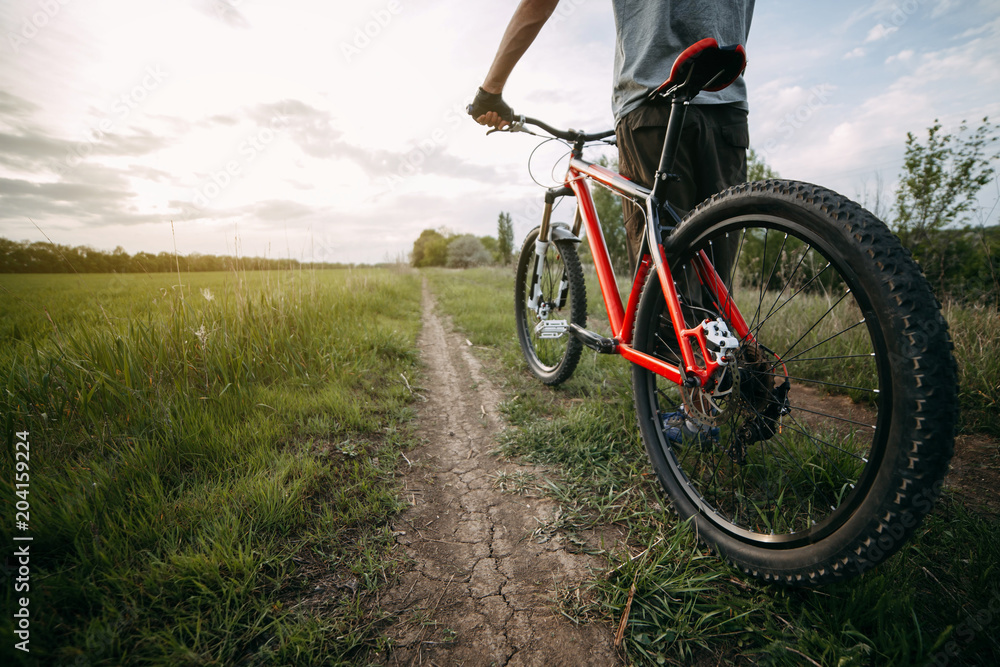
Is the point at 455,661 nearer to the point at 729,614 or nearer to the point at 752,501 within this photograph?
the point at 729,614

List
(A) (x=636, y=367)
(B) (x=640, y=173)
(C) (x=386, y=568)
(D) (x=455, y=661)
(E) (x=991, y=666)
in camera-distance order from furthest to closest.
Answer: (B) (x=640, y=173) < (A) (x=636, y=367) < (C) (x=386, y=568) < (D) (x=455, y=661) < (E) (x=991, y=666)

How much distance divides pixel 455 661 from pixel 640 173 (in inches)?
85.2

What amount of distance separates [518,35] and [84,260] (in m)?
3.07

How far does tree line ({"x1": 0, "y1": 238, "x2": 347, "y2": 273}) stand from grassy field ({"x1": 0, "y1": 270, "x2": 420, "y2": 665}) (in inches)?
3.1

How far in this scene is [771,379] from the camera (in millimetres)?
1366

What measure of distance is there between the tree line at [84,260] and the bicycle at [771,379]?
2896mm

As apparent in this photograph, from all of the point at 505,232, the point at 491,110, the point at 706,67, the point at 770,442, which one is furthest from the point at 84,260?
the point at 505,232

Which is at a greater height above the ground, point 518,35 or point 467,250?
point 467,250

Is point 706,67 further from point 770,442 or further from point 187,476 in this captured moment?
point 187,476

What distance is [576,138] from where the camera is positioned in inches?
105

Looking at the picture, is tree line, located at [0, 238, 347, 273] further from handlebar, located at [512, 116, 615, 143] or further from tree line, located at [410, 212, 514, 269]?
tree line, located at [410, 212, 514, 269]

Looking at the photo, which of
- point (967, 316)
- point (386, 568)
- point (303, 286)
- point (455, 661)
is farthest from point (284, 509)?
point (967, 316)

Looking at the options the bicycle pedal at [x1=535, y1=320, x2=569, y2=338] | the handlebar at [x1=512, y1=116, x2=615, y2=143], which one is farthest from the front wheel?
the handlebar at [x1=512, y1=116, x2=615, y2=143]

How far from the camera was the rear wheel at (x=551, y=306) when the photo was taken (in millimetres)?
2832
